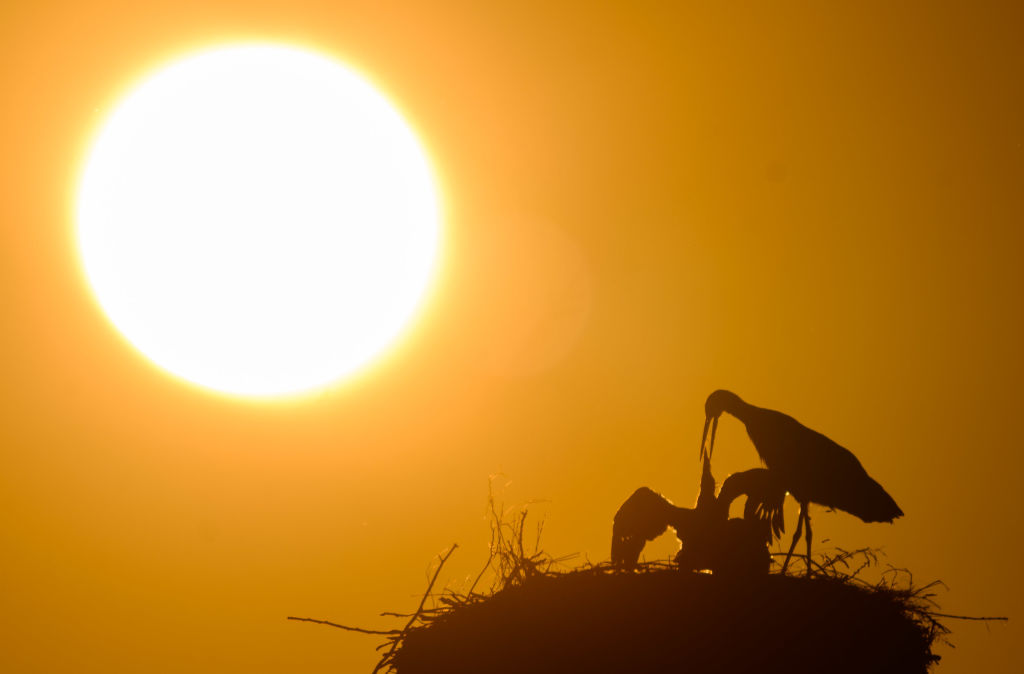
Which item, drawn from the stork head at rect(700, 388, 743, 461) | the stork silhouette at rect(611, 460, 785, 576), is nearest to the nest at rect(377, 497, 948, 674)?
the stork silhouette at rect(611, 460, 785, 576)

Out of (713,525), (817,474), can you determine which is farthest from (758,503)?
(817,474)

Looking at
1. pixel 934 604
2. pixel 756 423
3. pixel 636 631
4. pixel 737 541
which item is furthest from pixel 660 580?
pixel 756 423

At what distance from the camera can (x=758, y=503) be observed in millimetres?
5562

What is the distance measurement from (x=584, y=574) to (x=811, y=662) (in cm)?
114

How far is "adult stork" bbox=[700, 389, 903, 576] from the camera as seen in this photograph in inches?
239

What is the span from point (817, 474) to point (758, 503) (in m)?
0.78

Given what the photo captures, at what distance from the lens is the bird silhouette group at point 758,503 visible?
5008 millimetres

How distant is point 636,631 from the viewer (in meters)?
4.38

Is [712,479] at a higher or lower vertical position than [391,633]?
higher

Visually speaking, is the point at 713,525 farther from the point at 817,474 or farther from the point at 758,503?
the point at 817,474

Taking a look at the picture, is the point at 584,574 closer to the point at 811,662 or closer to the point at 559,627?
the point at 559,627

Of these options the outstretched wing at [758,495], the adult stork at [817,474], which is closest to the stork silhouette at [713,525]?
the outstretched wing at [758,495]

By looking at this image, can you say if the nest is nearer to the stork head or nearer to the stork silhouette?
the stork silhouette

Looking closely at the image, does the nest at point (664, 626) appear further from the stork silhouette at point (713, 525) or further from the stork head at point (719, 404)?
the stork head at point (719, 404)
